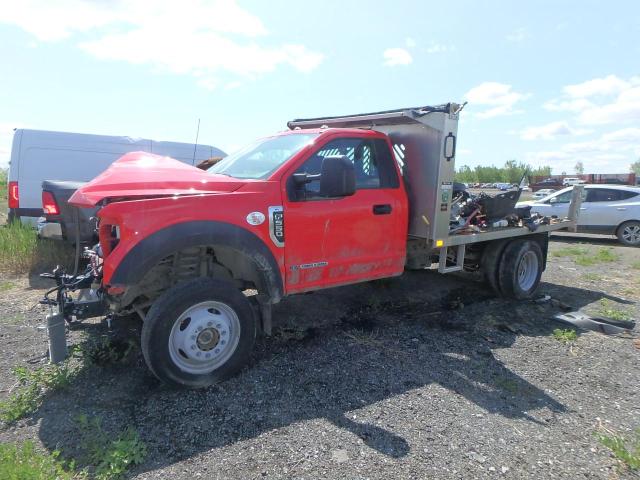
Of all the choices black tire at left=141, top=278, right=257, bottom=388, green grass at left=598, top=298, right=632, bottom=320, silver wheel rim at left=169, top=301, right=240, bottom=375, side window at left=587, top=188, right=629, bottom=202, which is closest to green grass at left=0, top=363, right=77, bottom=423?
black tire at left=141, top=278, right=257, bottom=388

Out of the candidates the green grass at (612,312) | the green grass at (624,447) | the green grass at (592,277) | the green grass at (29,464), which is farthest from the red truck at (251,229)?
the green grass at (592,277)

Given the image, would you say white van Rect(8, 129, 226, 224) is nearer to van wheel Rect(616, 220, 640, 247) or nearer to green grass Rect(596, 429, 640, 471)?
green grass Rect(596, 429, 640, 471)

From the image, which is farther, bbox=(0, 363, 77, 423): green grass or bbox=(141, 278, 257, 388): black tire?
bbox=(141, 278, 257, 388): black tire

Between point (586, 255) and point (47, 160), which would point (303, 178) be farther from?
point (586, 255)

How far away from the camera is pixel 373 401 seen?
133 inches

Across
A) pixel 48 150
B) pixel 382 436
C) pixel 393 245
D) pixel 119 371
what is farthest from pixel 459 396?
pixel 48 150

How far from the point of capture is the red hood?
334cm

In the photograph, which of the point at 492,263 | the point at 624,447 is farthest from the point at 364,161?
the point at 624,447

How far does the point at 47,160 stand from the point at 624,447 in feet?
28.1

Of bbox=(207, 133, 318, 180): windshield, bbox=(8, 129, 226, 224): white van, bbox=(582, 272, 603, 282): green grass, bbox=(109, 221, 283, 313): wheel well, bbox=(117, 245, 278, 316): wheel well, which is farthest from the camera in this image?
bbox=(582, 272, 603, 282): green grass

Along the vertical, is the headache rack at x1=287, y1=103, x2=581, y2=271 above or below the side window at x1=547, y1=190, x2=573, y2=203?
above

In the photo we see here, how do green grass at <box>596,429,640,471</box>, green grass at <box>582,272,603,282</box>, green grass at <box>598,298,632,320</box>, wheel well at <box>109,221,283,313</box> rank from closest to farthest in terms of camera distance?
green grass at <box>596,429,640,471</box> < wheel well at <box>109,221,283,313</box> < green grass at <box>598,298,632,320</box> < green grass at <box>582,272,603,282</box>

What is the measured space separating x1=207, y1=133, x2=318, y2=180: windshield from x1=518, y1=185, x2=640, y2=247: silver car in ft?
29.9

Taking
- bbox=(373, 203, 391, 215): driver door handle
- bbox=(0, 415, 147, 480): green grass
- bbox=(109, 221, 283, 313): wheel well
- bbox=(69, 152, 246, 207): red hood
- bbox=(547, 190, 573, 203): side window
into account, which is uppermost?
bbox=(69, 152, 246, 207): red hood
